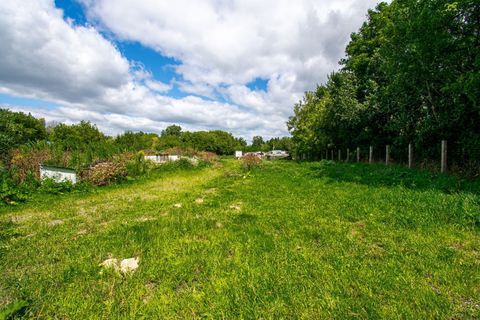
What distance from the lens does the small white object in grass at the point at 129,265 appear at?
9.15 feet

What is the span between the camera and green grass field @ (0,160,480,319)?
211 centimetres

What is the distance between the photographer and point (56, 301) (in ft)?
7.40

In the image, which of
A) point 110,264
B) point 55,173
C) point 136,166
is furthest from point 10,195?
point 110,264

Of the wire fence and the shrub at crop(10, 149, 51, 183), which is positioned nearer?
the wire fence

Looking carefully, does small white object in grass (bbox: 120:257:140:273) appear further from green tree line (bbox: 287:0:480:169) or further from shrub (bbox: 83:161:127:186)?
green tree line (bbox: 287:0:480:169)

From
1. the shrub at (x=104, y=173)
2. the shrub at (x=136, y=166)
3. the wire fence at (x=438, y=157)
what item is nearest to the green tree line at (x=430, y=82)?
the wire fence at (x=438, y=157)

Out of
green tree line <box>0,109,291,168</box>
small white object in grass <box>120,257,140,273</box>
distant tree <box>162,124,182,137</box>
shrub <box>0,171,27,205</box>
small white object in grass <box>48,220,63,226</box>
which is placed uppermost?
distant tree <box>162,124,182,137</box>

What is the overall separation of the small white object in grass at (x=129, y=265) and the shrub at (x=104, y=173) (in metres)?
7.52

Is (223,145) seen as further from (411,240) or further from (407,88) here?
(411,240)

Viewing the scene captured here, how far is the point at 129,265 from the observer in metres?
2.89

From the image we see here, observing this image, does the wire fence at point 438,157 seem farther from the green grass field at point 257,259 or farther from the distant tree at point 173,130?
the distant tree at point 173,130

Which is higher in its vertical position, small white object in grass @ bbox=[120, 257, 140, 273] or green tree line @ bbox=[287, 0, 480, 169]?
green tree line @ bbox=[287, 0, 480, 169]

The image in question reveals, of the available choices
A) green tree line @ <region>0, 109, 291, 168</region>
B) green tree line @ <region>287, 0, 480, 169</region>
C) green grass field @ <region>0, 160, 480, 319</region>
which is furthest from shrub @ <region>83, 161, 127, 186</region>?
green tree line @ <region>287, 0, 480, 169</region>

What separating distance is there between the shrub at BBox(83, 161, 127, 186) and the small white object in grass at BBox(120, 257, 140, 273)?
7523mm
